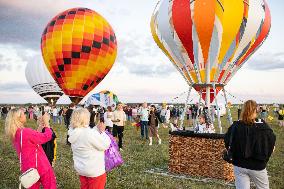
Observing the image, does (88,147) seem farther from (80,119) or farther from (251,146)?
(251,146)

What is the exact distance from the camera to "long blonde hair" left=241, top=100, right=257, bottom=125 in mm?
4387

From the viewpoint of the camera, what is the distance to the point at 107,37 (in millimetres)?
22328

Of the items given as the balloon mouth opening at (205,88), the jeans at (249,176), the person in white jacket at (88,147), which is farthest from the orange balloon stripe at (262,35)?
the person in white jacket at (88,147)

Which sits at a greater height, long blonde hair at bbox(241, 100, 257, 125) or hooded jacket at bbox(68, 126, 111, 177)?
long blonde hair at bbox(241, 100, 257, 125)

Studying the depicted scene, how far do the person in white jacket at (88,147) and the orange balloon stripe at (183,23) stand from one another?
6.92 metres

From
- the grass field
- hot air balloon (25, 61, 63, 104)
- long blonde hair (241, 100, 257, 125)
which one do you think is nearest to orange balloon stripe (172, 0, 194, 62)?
the grass field

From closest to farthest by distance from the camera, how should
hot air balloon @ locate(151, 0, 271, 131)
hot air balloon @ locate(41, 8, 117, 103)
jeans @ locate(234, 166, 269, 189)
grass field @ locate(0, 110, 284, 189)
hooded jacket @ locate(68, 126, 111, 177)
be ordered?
hooded jacket @ locate(68, 126, 111, 177) → jeans @ locate(234, 166, 269, 189) → grass field @ locate(0, 110, 284, 189) → hot air balloon @ locate(151, 0, 271, 131) → hot air balloon @ locate(41, 8, 117, 103)

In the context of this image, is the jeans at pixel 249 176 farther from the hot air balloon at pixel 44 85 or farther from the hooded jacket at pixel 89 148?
the hot air balloon at pixel 44 85

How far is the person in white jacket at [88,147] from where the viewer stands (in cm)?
431

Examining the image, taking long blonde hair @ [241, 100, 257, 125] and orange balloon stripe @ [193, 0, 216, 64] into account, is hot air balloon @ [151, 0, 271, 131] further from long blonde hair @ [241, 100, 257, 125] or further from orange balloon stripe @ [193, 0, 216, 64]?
long blonde hair @ [241, 100, 257, 125]

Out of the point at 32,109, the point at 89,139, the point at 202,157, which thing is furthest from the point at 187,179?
the point at 32,109

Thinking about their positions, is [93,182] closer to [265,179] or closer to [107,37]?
[265,179]

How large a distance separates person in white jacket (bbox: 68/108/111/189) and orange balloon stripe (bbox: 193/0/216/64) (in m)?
6.77

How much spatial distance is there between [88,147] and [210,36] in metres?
7.03
